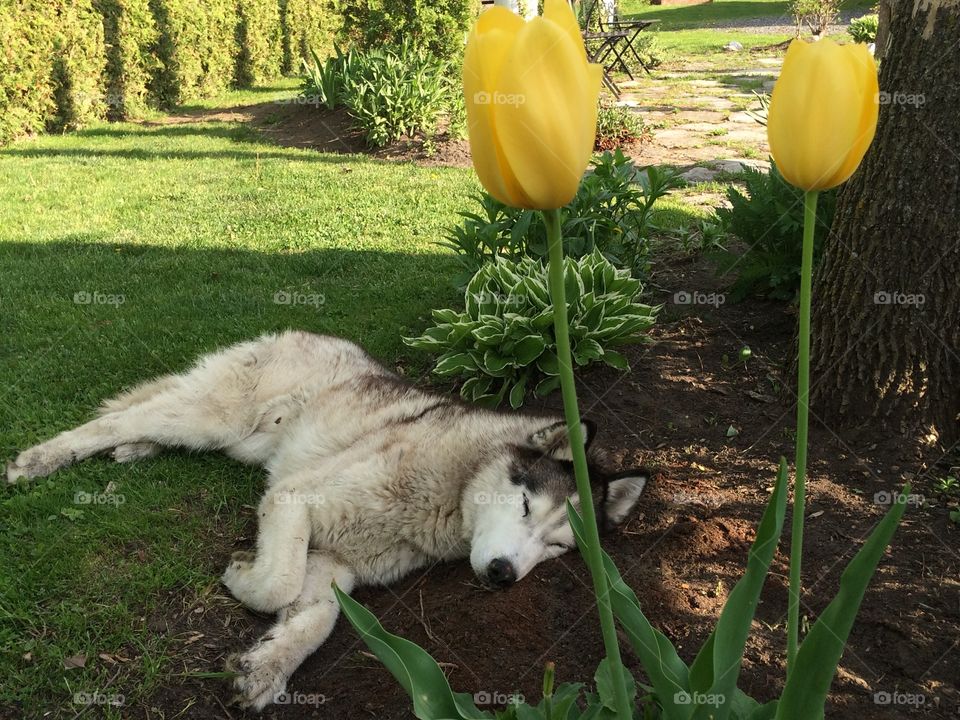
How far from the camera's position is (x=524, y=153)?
1.21m

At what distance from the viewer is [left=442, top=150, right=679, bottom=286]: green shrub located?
5.36 m

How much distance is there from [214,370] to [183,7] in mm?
11313

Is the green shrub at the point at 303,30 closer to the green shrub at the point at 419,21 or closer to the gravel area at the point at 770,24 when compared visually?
the green shrub at the point at 419,21

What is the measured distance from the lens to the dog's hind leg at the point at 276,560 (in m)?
3.14

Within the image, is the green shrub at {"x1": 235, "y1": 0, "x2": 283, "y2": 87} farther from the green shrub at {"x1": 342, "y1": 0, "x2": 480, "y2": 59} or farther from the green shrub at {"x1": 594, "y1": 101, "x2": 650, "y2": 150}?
the green shrub at {"x1": 594, "y1": 101, "x2": 650, "y2": 150}

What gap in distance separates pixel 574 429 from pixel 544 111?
519mm

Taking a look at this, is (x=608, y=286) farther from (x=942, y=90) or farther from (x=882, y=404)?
(x=942, y=90)

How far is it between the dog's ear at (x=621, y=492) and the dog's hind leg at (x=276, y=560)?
4.25 feet

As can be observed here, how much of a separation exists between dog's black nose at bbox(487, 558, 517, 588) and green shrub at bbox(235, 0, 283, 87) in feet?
50.4

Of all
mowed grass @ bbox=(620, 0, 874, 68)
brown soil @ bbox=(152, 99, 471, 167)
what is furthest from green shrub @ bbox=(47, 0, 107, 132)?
mowed grass @ bbox=(620, 0, 874, 68)

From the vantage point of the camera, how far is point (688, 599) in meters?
2.98

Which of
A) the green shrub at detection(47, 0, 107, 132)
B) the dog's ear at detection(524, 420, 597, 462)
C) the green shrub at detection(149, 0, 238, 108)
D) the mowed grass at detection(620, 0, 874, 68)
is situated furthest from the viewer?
the mowed grass at detection(620, 0, 874, 68)

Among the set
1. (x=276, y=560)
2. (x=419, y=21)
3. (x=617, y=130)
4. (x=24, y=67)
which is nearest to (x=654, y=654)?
(x=276, y=560)

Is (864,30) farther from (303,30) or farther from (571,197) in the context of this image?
(571,197)
